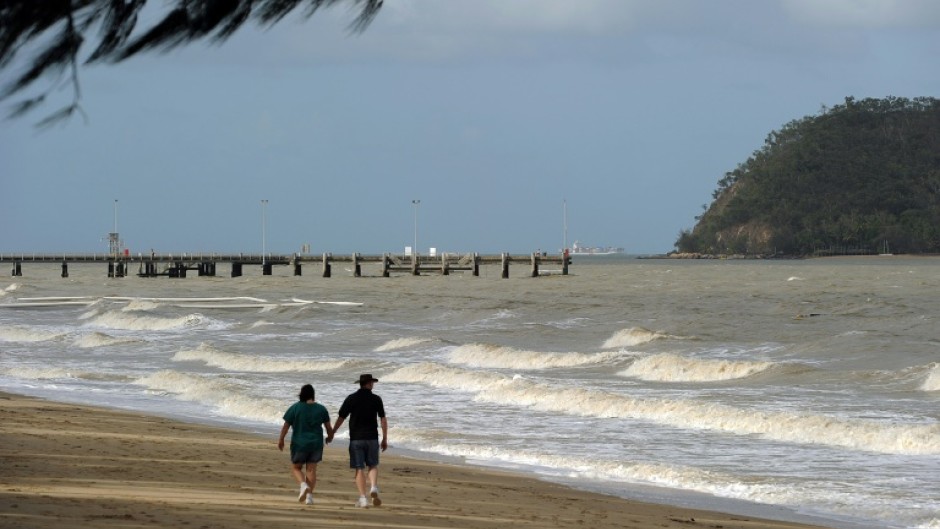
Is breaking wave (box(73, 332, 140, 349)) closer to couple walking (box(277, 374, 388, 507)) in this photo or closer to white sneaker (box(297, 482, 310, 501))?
white sneaker (box(297, 482, 310, 501))

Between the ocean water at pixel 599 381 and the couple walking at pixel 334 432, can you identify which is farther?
Result: the ocean water at pixel 599 381

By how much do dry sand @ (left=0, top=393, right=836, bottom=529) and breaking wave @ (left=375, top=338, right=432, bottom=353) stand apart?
19724mm

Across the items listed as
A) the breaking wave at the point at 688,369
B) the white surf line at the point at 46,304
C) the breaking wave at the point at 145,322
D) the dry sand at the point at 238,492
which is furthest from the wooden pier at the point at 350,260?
the dry sand at the point at 238,492

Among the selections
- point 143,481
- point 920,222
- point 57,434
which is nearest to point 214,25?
point 143,481

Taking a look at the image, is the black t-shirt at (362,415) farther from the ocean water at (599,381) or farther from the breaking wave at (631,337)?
the breaking wave at (631,337)

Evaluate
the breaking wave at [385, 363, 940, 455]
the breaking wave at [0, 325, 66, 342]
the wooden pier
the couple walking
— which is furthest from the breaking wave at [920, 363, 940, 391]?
the wooden pier

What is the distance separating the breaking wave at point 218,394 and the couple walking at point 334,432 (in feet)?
28.8

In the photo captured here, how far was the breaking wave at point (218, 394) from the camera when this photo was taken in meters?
20.7

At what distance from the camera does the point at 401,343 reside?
36.9 meters

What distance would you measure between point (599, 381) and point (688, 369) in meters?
2.71

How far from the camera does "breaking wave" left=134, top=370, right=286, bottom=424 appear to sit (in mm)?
20656

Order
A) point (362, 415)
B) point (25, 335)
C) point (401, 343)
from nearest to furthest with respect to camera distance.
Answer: point (362, 415) < point (401, 343) < point (25, 335)

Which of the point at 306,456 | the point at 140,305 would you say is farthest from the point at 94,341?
the point at 306,456

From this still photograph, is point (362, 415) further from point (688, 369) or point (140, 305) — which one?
point (140, 305)
